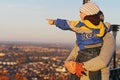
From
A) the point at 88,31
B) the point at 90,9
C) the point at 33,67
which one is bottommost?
the point at 33,67

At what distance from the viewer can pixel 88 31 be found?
4.20 m

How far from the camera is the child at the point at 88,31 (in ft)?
13.8

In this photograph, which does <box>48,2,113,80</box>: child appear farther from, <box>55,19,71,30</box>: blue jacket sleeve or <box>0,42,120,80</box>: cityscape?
<box>0,42,120,80</box>: cityscape

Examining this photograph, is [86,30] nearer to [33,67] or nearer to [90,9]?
[90,9]

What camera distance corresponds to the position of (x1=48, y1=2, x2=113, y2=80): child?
4.19 m

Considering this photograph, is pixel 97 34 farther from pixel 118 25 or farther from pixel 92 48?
pixel 118 25

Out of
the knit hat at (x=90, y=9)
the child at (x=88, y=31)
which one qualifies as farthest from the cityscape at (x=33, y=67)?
the knit hat at (x=90, y=9)

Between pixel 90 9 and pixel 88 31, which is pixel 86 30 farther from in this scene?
pixel 90 9

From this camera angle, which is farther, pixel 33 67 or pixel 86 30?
pixel 33 67

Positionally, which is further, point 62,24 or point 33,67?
point 33,67

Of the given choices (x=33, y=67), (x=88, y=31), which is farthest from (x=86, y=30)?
(x=33, y=67)

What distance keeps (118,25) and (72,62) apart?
962 cm

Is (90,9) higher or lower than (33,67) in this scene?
higher

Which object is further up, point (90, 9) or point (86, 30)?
point (90, 9)
